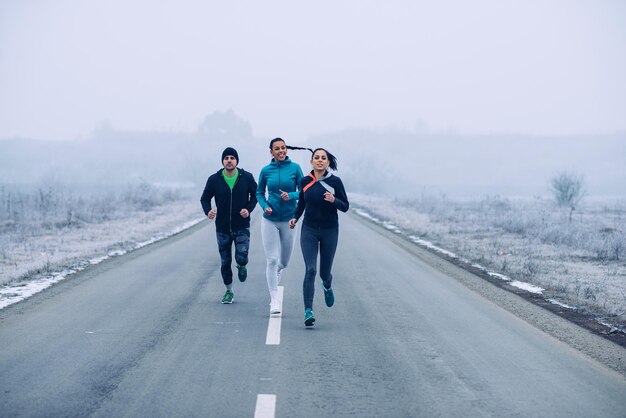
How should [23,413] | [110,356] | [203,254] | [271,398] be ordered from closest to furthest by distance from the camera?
[23,413]
[271,398]
[110,356]
[203,254]

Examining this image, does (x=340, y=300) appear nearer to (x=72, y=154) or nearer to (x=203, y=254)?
(x=203, y=254)

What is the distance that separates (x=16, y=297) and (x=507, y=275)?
8.66 meters

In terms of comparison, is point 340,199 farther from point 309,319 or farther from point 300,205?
point 309,319

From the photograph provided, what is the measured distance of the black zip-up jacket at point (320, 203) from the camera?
8445 mm

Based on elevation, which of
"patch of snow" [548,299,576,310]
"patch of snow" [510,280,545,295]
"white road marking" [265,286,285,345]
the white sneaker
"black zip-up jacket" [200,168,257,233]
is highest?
"black zip-up jacket" [200,168,257,233]

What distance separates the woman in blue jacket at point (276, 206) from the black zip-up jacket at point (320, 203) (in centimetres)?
45

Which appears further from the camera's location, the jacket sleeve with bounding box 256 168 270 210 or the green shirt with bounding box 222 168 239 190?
the green shirt with bounding box 222 168 239 190

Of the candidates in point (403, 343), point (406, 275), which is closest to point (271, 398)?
point (403, 343)

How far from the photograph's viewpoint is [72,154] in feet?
509

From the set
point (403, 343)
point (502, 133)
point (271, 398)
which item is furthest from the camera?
point (502, 133)

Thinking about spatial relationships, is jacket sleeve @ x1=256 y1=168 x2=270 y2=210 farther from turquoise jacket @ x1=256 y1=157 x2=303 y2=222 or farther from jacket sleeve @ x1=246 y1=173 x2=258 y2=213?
jacket sleeve @ x1=246 y1=173 x2=258 y2=213

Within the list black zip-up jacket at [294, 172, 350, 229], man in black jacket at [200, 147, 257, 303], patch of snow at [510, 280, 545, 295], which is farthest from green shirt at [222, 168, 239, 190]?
patch of snow at [510, 280, 545, 295]

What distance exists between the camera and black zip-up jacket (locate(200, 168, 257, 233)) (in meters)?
9.95

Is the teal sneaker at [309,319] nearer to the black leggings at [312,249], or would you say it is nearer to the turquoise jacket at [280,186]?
the black leggings at [312,249]
